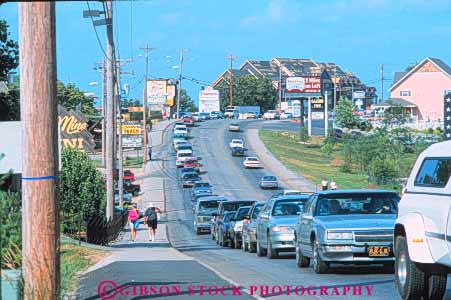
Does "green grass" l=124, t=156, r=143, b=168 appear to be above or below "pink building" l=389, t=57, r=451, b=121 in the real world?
below

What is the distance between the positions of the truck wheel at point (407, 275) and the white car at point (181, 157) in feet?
262

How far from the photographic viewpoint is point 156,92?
5920 inches

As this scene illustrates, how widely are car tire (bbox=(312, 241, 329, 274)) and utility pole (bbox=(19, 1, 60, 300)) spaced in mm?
9602

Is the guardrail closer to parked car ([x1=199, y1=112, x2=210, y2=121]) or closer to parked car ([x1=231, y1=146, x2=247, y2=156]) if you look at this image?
parked car ([x1=231, y1=146, x2=247, y2=156])

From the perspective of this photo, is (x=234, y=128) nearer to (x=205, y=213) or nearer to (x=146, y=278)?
(x=205, y=213)

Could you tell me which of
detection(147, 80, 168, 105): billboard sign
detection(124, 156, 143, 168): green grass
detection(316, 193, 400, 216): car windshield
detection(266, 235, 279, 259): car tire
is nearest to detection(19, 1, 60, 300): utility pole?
detection(316, 193, 400, 216): car windshield

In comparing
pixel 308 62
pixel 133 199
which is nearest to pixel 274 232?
pixel 133 199

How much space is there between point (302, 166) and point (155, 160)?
15.8m

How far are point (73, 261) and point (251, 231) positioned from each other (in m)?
12.6

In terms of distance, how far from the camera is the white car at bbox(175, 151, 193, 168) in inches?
3711

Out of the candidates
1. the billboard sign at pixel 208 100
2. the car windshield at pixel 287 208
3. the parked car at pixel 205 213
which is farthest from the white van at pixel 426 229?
the billboard sign at pixel 208 100

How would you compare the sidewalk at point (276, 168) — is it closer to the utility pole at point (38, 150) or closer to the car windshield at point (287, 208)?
the car windshield at point (287, 208)

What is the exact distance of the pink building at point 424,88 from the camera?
423ft

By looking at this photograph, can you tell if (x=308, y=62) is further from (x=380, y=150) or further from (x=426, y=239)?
(x=426, y=239)
